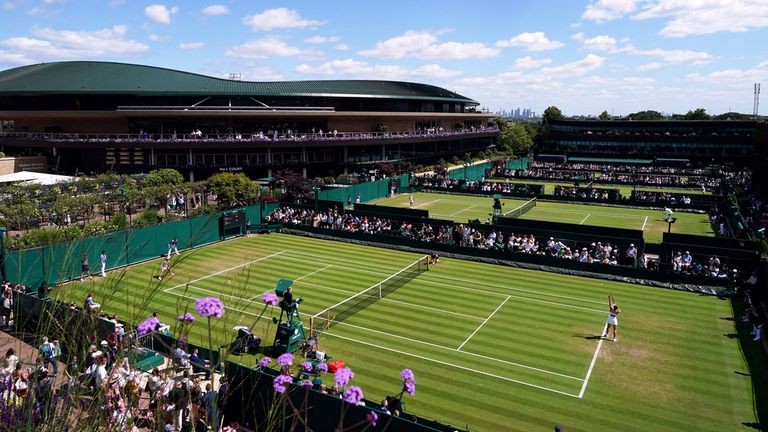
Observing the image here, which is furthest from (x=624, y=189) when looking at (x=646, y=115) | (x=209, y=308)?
(x=646, y=115)

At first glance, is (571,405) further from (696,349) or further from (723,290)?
(723,290)

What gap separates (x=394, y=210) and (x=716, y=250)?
20.8 meters

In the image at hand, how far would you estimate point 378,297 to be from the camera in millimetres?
27109

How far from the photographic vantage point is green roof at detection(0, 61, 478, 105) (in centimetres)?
6625

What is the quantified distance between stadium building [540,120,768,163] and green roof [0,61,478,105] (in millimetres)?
47000

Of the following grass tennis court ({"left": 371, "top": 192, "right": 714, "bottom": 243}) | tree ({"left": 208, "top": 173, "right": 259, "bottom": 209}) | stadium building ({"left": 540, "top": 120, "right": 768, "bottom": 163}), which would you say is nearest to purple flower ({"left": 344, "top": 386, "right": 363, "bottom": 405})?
grass tennis court ({"left": 371, "top": 192, "right": 714, "bottom": 243})

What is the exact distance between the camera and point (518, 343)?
2166cm

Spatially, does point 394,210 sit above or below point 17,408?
below

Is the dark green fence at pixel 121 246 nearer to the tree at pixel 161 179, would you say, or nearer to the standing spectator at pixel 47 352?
the tree at pixel 161 179

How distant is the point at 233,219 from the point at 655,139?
93034 millimetres

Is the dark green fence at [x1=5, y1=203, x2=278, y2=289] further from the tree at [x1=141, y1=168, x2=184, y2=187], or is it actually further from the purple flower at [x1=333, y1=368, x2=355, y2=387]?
the purple flower at [x1=333, y1=368, x2=355, y2=387]

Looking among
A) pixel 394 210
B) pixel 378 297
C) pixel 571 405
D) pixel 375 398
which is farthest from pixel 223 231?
pixel 571 405

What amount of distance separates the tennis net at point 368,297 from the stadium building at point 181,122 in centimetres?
3725

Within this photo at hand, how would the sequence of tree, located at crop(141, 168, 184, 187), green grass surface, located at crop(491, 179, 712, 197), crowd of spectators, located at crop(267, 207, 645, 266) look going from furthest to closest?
green grass surface, located at crop(491, 179, 712, 197), tree, located at crop(141, 168, 184, 187), crowd of spectators, located at crop(267, 207, 645, 266)
